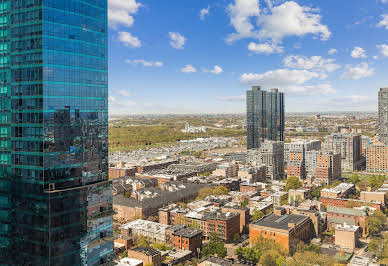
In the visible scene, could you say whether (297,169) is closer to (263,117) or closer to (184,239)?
(263,117)

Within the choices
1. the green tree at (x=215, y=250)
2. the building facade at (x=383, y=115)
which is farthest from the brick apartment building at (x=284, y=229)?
the building facade at (x=383, y=115)

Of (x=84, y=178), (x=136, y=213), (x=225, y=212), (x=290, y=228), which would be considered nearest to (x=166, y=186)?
(x=136, y=213)

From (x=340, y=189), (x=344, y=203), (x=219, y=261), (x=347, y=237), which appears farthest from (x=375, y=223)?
(x=219, y=261)

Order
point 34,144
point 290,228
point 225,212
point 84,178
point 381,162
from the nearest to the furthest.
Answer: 1. point 34,144
2. point 84,178
3. point 290,228
4. point 225,212
5. point 381,162

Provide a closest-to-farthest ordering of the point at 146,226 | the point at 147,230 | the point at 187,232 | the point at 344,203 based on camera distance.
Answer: the point at 187,232
the point at 147,230
the point at 146,226
the point at 344,203

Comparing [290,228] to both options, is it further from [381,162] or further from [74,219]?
[381,162]

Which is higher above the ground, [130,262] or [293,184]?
[293,184]

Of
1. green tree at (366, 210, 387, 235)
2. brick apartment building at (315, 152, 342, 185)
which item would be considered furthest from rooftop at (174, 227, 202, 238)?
brick apartment building at (315, 152, 342, 185)

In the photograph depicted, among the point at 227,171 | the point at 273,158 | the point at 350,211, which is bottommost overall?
the point at 350,211
